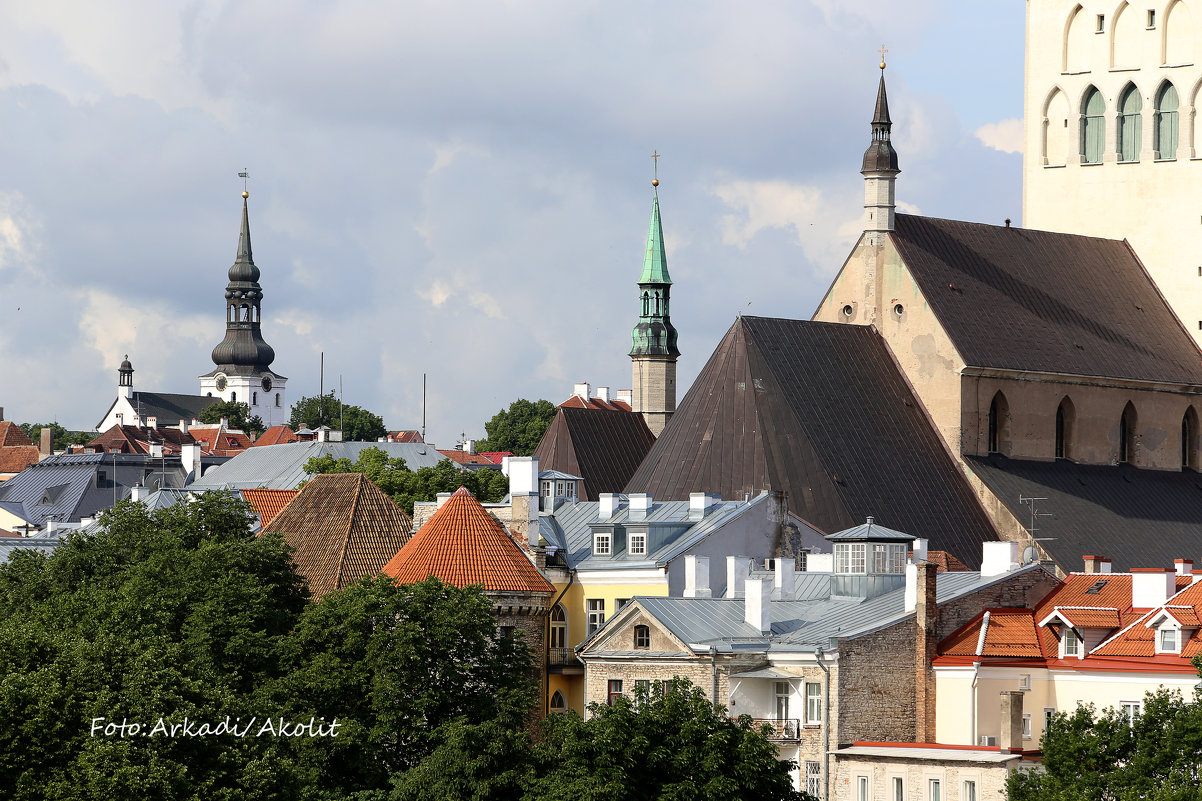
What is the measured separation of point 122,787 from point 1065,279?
2101 inches

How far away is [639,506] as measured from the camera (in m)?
67.3

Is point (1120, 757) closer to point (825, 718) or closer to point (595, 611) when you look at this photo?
point (825, 718)

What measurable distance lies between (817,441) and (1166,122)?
83.4 feet

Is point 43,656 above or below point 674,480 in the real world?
below

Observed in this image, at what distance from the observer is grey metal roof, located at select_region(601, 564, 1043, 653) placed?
55.4m

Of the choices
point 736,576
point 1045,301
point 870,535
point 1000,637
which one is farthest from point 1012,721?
point 1045,301

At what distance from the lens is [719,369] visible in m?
78.4

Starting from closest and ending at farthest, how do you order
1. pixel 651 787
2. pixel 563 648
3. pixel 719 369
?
pixel 651 787 < pixel 563 648 < pixel 719 369

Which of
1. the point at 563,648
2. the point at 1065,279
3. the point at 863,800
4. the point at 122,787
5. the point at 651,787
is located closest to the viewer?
the point at 122,787

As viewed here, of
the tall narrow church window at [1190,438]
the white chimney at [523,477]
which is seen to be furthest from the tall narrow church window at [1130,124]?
the white chimney at [523,477]

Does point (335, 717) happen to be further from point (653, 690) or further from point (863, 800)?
point (863, 800)

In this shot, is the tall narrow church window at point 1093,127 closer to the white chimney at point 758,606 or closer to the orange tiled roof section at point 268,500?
the orange tiled roof section at point 268,500

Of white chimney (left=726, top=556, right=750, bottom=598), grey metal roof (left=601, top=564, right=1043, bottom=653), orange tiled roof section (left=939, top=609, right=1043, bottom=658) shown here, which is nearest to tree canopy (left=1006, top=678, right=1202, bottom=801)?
orange tiled roof section (left=939, top=609, right=1043, bottom=658)

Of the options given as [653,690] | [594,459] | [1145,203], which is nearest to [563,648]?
[653,690]
